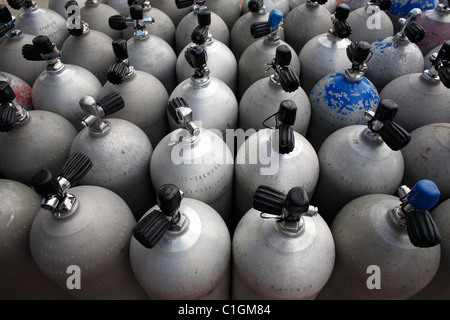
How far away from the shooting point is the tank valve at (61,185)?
736 millimetres

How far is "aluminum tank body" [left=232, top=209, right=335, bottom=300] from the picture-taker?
2.66 ft

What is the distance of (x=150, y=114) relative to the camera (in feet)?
4.25

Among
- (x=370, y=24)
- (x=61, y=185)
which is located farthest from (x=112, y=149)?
(x=370, y=24)

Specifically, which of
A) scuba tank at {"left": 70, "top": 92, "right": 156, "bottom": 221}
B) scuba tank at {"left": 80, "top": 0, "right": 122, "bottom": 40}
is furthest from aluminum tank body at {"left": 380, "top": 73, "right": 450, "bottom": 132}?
scuba tank at {"left": 80, "top": 0, "right": 122, "bottom": 40}

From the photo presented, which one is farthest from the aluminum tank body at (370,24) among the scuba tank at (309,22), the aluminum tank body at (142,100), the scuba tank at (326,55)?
the aluminum tank body at (142,100)

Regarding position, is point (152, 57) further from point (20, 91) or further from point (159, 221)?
point (159, 221)

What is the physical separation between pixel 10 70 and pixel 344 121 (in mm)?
1559

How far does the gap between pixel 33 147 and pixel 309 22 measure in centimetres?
145

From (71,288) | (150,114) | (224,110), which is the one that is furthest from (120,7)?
(71,288)

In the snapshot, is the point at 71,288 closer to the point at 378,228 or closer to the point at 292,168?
the point at 292,168

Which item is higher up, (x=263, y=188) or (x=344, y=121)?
(x=263, y=188)

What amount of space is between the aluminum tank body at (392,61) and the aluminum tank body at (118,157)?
1.11m

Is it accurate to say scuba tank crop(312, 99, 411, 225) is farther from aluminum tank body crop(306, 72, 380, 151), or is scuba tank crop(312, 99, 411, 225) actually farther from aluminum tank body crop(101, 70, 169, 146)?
aluminum tank body crop(101, 70, 169, 146)
